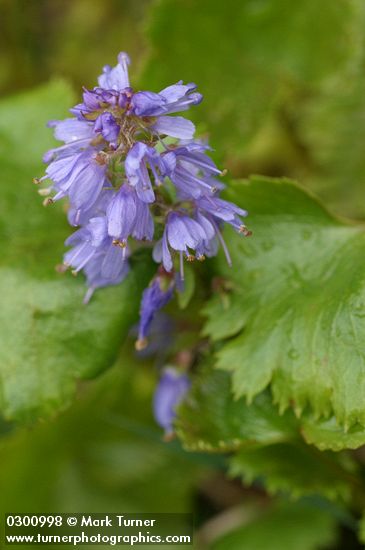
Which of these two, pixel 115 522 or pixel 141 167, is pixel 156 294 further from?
pixel 115 522

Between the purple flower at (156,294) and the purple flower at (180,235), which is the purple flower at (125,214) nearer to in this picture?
the purple flower at (180,235)

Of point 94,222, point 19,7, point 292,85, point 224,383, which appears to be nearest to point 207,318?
point 224,383

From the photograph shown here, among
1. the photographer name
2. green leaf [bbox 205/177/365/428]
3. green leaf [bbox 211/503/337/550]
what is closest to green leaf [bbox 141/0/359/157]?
green leaf [bbox 205/177/365/428]

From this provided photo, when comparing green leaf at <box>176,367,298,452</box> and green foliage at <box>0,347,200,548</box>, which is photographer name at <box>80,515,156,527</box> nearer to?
green foliage at <box>0,347,200,548</box>

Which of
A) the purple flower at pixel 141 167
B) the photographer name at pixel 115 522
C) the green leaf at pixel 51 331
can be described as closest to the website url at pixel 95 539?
the photographer name at pixel 115 522

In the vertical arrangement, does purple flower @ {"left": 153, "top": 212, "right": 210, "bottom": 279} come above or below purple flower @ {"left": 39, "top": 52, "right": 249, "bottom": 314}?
below

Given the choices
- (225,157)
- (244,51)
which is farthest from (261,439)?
(244,51)
